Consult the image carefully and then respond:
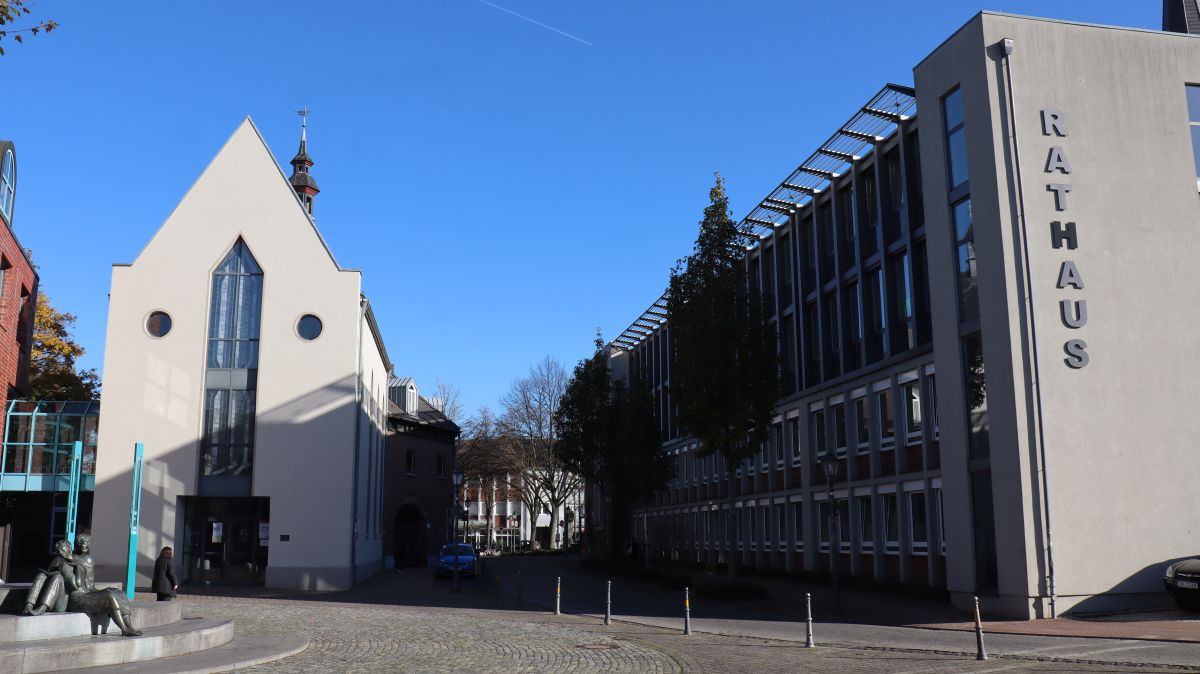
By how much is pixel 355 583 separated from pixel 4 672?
2483 cm

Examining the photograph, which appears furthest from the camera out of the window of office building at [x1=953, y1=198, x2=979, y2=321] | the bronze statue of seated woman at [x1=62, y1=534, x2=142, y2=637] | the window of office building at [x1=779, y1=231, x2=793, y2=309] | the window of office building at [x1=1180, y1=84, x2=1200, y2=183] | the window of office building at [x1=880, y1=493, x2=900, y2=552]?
the window of office building at [x1=779, y1=231, x2=793, y2=309]

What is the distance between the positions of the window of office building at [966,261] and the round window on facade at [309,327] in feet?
69.2

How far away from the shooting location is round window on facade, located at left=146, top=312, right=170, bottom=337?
35.5 m

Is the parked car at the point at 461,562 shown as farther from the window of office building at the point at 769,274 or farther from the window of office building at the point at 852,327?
the window of office building at the point at 852,327

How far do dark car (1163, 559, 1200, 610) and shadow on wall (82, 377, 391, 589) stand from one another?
23.5m

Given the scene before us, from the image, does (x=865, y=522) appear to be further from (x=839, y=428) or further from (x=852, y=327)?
(x=852, y=327)

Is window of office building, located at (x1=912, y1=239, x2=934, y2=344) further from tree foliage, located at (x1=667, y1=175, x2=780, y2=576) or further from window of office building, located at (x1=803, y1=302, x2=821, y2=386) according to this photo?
window of office building, located at (x1=803, y1=302, x2=821, y2=386)

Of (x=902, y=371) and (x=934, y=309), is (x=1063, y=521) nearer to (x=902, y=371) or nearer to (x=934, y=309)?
(x=934, y=309)

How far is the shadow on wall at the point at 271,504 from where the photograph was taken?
3391 centimetres

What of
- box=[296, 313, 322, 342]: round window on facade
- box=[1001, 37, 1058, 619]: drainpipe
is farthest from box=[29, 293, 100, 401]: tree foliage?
box=[1001, 37, 1058, 619]: drainpipe

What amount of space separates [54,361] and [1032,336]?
1584 inches

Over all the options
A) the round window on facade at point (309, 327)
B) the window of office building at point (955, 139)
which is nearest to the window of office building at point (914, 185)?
the window of office building at point (955, 139)

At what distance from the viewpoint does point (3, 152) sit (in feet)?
109

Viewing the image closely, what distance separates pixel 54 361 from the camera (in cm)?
4575
